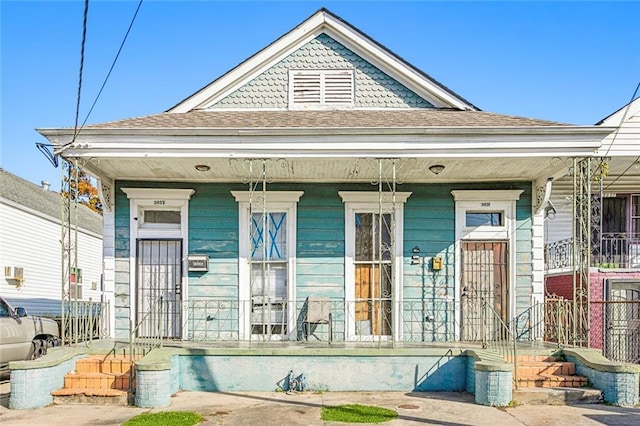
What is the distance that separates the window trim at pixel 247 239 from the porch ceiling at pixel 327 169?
13.4 inches

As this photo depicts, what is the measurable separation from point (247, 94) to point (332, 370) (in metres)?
5.71

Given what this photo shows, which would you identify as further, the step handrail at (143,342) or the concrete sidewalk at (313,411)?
the step handrail at (143,342)

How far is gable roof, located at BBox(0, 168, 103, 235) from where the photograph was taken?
17164mm

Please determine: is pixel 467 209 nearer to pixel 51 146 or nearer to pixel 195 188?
pixel 195 188

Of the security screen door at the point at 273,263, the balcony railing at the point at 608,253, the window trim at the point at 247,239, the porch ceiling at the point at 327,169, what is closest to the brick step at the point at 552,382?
the porch ceiling at the point at 327,169

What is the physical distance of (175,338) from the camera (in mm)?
10531

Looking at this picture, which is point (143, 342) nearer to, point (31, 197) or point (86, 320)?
point (86, 320)

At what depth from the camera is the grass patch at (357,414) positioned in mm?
6848

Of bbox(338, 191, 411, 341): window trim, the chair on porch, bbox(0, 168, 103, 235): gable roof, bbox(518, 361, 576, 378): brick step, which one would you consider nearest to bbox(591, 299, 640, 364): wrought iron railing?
bbox(518, 361, 576, 378): brick step

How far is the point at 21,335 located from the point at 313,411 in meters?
5.90

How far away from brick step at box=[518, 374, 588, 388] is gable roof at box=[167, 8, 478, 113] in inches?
209

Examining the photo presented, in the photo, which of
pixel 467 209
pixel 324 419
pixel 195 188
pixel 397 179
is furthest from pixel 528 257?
pixel 195 188

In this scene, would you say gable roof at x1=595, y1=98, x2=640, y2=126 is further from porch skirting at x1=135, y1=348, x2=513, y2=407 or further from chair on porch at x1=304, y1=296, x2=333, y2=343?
chair on porch at x1=304, y1=296, x2=333, y2=343

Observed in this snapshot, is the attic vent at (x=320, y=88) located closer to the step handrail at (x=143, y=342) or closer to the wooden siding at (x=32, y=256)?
the step handrail at (x=143, y=342)
